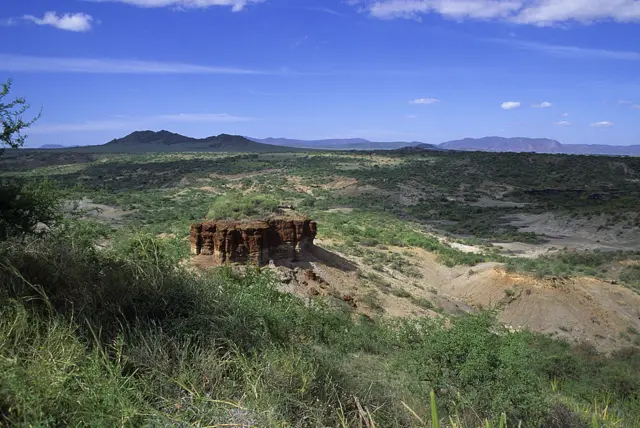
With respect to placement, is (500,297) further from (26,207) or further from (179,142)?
(179,142)

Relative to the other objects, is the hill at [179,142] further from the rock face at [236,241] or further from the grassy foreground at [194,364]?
the grassy foreground at [194,364]

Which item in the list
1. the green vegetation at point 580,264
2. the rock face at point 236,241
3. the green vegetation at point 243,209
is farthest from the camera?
the green vegetation at point 580,264

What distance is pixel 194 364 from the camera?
5.53 meters

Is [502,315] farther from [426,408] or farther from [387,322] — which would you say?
[426,408]

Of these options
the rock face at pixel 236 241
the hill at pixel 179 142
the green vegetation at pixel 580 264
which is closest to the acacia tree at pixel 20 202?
the rock face at pixel 236 241

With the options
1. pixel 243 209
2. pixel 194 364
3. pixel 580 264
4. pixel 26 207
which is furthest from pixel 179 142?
pixel 194 364

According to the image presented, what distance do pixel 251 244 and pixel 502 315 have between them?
10.9 metres

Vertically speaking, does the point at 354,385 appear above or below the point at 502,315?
above

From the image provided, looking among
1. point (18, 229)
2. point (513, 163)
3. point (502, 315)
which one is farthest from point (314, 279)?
point (513, 163)

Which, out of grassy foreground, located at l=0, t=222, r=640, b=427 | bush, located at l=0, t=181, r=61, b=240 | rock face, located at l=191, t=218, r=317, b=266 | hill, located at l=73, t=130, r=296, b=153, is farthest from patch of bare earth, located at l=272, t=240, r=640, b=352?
hill, located at l=73, t=130, r=296, b=153

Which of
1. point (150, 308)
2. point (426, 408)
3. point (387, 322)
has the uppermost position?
A: point (150, 308)

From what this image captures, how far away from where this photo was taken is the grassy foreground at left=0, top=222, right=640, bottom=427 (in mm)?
4699

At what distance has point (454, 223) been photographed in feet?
163

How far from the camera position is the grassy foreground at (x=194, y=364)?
185 inches
